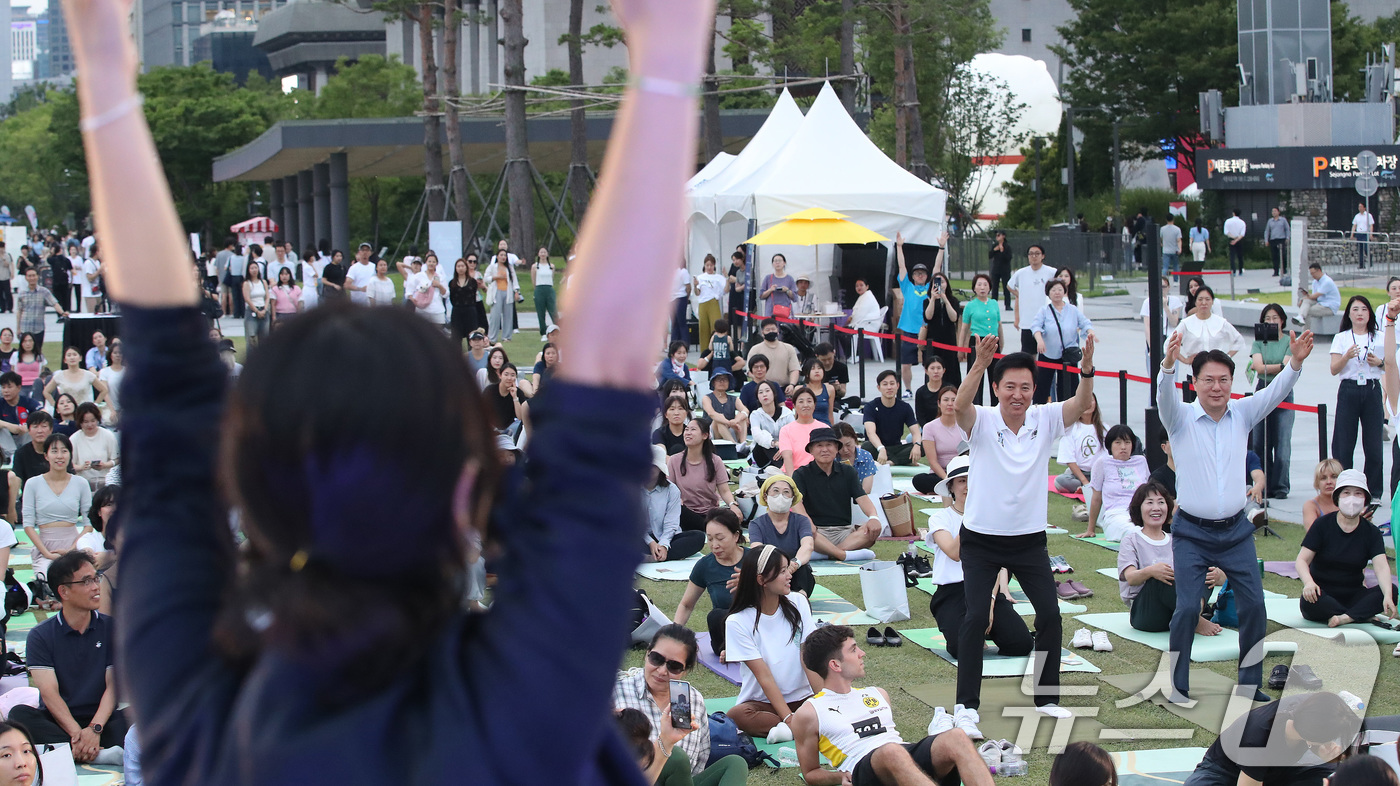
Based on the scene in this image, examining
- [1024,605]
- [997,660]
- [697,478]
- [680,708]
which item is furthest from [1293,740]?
[697,478]

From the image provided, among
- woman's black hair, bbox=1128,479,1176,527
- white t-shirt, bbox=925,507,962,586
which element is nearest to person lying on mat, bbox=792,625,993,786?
white t-shirt, bbox=925,507,962,586

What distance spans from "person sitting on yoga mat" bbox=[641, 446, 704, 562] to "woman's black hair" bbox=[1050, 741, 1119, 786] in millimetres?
6284

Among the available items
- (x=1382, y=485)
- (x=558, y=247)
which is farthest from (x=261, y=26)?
(x=1382, y=485)

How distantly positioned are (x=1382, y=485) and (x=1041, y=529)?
6.26 metres

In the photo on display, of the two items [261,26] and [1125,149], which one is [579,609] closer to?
[1125,149]

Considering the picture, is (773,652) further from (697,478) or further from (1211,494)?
(697,478)

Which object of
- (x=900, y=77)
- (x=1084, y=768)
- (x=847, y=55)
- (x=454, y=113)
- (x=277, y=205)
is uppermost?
(x=847, y=55)

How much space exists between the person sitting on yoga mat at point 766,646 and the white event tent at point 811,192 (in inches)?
607

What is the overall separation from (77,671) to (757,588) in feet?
12.6

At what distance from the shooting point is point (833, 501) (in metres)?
11.9

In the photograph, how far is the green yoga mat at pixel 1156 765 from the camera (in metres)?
6.89

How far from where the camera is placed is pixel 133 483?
4.17 feet

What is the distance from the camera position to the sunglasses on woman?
23.4 feet

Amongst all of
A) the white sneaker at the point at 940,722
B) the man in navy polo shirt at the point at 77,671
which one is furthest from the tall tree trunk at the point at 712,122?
the white sneaker at the point at 940,722
